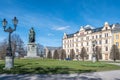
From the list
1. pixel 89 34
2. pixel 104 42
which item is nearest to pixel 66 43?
pixel 89 34

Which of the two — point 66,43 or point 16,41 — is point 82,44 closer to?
point 66,43

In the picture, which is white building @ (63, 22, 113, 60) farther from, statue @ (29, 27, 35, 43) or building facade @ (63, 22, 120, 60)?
statue @ (29, 27, 35, 43)

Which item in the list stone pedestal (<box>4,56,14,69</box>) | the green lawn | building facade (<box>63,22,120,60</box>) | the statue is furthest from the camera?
building facade (<box>63,22,120,60</box>)

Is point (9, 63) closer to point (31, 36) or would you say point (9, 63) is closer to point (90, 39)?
point (31, 36)

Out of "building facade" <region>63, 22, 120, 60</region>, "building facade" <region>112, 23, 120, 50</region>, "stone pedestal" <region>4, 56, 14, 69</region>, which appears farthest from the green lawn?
"building facade" <region>112, 23, 120, 50</region>

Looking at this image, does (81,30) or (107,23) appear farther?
(81,30)

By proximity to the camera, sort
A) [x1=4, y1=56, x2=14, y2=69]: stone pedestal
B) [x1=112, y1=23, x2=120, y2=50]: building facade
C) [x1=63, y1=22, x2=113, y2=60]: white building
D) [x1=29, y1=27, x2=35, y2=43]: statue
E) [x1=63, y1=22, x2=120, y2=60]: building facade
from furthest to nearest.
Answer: [x1=63, y1=22, x2=113, y2=60]: white building → [x1=63, y1=22, x2=120, y2=60]: building facade → [x1=112, y1=23, x2=120, y2=50]: building facade → [x1=29, y1=27, x2=35, y2=43]: statue → [x1=4, y1=56, x2=14, y2=69]: stone pedestal

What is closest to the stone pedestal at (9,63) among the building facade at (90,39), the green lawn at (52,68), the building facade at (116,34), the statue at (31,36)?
the green lawn at (52,68)

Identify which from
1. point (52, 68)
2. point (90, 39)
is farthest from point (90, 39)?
point (52, 68)

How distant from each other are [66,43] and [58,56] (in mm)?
15281

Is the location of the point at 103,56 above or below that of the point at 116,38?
below

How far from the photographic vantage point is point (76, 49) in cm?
9981

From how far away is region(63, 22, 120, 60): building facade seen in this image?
81150 millimetres

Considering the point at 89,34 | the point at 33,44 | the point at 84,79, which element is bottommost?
the point at 84,79
